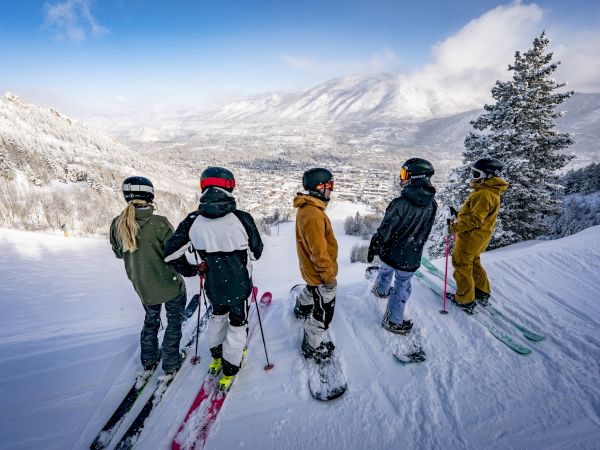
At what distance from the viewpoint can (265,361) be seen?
3252 millimetres

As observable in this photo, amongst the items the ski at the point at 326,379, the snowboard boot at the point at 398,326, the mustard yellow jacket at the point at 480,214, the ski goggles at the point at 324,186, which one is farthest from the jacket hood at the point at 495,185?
the ski at the point at 326,379

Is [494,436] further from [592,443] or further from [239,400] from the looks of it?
[239,400]

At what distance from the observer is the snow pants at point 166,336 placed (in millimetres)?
3053

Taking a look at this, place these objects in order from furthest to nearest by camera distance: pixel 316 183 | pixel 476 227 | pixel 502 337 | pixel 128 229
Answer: pixel 476 227
pixel 502 337
pixel 316 183
pixel 128 229

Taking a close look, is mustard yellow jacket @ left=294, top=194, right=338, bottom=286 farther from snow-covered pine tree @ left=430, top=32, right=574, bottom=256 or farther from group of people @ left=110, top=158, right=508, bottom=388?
snow-covered pine tree @ left=430, top=32, right=574, bottom=256

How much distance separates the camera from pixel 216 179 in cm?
254

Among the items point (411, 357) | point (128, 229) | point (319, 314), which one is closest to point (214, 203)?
point (128, 229)

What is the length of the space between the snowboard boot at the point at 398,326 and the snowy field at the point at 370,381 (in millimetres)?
103

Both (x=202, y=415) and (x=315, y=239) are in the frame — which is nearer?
(x=202, y=415)

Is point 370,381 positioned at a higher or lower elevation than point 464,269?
lower

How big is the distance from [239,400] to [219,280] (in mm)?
1253

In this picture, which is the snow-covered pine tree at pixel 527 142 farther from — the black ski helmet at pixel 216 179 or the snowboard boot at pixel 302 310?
the black ski helmet at pixel 216 179

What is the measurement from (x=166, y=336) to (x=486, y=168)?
449cm

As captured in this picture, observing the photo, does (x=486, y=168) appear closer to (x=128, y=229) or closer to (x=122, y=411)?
(x=128, y=229)
